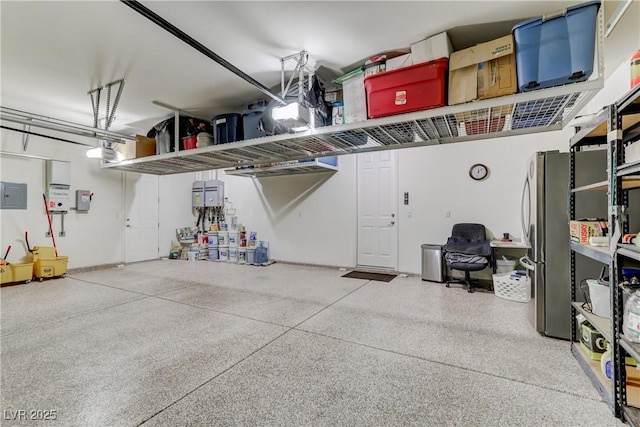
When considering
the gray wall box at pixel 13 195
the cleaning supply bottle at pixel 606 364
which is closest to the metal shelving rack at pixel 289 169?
the gray wall box at pixel 13 195

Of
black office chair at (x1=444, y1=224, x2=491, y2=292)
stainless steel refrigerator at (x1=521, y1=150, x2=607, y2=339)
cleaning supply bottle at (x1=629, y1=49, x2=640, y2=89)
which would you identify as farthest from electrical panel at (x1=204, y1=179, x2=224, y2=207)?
cleaning supply bottle at (x1=629, y1=49, x2=640, y2=89)

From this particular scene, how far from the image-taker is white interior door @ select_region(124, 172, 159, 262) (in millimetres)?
6672

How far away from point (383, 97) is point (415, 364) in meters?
2.34

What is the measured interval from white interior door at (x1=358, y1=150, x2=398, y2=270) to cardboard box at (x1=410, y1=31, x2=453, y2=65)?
3.05 m

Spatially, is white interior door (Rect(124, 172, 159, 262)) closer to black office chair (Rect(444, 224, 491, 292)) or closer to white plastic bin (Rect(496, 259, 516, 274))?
black office chair (Rect(444, 224, 491, 292))

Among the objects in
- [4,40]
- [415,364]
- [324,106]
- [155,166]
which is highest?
[4,40]

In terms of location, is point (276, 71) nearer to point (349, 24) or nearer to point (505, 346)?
point (349, 24)

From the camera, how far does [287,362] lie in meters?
2.30

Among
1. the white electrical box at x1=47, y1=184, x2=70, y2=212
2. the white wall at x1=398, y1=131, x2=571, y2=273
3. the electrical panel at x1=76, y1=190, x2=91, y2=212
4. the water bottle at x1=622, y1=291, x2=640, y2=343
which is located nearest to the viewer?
the water bottle at x1=622, y1=291, x2=640, y2=343

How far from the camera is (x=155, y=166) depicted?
16.6 feet

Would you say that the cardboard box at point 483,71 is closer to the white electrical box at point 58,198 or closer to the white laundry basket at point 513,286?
the white laundry basket at point 513,286

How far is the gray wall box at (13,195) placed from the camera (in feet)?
15.7

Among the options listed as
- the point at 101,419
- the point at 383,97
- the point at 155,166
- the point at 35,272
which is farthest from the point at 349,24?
the point at 35,272

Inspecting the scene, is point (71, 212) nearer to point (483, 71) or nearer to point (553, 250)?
point (483, 71)
